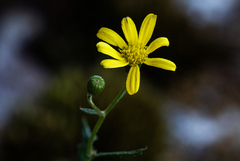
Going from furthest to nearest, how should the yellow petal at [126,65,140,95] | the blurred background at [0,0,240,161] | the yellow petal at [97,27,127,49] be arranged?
the blurred background at [0,0,240,161] < the yellow petal at [97,27,127,49] < the yellow petal at [126,65,140,95]

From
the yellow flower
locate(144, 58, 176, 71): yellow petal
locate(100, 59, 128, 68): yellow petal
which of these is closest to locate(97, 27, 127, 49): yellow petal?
the yellow flower

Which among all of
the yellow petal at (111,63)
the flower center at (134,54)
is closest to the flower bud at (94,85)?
the yellow petal at (111,63)

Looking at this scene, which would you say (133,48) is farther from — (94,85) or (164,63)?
(94,85)

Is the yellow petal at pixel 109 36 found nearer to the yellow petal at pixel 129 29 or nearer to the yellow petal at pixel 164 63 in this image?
the yellow petal at pixel 129 29

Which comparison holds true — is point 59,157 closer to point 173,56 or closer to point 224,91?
point 173,56

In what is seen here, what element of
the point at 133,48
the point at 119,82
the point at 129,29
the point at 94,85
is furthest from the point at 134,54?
the point at 119,82

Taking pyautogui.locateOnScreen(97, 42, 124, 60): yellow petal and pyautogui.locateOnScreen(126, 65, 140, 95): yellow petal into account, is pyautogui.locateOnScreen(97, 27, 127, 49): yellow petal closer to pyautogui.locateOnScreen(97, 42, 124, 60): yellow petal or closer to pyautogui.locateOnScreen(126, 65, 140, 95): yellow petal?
pyautogui.locateOnScreen(97, 42, 124, 60): yellow petal
